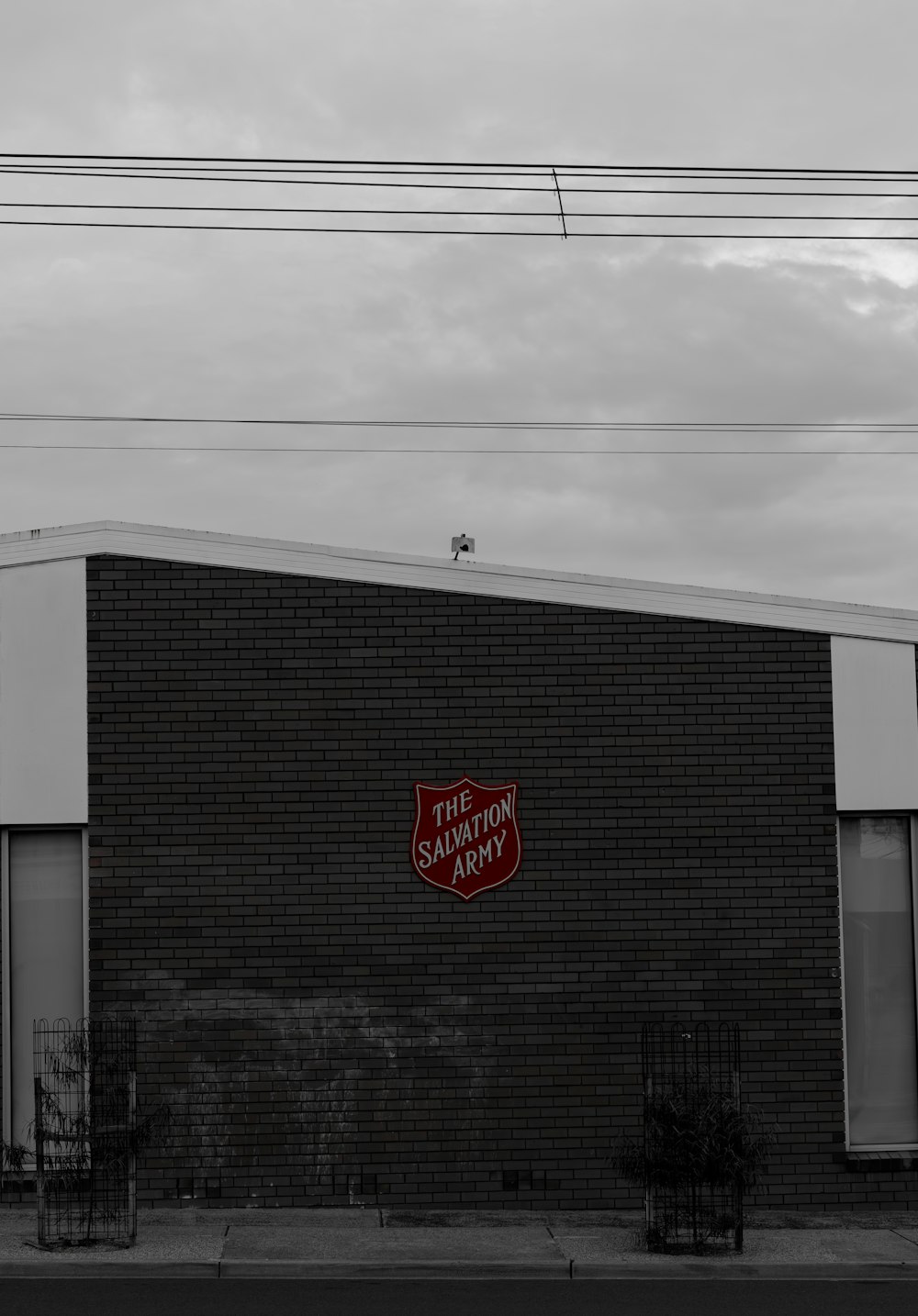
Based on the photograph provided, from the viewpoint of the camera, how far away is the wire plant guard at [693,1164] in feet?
34.9

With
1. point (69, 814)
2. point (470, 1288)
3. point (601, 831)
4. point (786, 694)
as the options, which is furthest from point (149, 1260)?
point (786, 694)

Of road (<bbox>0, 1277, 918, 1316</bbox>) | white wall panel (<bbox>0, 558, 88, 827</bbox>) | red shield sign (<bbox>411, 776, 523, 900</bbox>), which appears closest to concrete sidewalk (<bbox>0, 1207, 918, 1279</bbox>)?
road (<bbox>0, 1277, 918, 1316</bbox>)

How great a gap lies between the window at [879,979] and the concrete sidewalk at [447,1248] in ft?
2.53

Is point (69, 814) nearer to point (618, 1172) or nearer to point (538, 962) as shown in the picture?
point (538, 962)

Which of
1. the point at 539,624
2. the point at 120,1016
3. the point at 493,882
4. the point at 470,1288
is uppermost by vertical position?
the point at 539,624

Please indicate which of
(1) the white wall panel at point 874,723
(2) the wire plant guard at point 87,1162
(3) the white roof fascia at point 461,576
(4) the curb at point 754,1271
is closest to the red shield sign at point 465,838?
(3) the white roof fascia at point 461,576

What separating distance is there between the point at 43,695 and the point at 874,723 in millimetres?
6251

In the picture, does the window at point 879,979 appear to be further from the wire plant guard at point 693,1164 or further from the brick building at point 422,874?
the wire plant guard at point 693,1164

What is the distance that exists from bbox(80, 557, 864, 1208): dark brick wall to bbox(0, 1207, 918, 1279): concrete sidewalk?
12.8 inches

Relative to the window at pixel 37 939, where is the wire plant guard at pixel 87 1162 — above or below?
below

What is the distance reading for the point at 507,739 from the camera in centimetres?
1238

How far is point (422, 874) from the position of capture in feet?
40.0

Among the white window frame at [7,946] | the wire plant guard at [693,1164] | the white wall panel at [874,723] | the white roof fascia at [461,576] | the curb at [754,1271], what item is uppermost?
the white roof fascia at [461,576]

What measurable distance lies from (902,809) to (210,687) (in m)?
5.29
